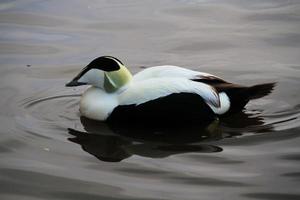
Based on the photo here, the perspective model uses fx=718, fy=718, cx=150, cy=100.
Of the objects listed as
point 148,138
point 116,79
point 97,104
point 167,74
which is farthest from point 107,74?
point 148,138

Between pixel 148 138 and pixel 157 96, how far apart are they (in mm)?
317

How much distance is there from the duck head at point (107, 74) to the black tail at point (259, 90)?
3.16ft

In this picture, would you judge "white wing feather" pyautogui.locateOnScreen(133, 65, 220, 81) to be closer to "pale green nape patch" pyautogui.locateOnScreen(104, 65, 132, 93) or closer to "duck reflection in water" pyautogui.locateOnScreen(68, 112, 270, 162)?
"pale green nape patch" pyautogui.locateOnScreen(104, 65, 132, 93)

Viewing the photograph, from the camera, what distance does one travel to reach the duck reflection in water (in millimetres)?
5031

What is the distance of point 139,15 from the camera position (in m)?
8.87

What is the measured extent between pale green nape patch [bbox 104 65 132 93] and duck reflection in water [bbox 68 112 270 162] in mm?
297

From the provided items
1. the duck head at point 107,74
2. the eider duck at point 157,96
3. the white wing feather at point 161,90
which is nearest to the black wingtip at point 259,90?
the eider duck at point 157,96

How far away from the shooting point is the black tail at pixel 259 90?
18.6 feet

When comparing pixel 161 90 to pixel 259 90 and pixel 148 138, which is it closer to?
pixel 148 138

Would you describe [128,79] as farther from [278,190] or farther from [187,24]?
[187,24]

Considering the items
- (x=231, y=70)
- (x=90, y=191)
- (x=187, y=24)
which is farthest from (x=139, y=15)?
(x=90, y=191)

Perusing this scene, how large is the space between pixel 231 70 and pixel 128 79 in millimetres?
1635

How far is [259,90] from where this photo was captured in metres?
5.72

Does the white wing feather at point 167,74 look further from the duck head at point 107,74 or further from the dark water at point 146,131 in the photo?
the dark water at point 146,131
